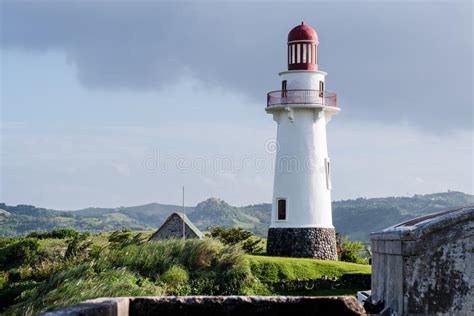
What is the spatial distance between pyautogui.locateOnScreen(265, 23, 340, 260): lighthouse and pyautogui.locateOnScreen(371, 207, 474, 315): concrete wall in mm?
22251

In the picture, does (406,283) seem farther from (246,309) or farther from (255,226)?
(255,226)

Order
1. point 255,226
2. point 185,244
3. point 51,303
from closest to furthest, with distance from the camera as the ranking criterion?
point 51,303
point 185,244
point 255,226

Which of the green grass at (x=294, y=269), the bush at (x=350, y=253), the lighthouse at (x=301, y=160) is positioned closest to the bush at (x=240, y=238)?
the lighthouse at (x=301, y=160)

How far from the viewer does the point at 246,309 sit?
8.08m

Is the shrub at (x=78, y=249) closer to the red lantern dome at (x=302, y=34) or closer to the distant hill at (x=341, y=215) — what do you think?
the red lantern dome at (x=302, y=34)

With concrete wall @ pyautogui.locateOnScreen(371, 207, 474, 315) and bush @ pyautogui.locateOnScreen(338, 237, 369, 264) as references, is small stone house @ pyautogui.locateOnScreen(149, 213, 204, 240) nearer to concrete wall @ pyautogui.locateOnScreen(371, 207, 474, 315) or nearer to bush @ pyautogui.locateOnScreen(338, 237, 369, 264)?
bush @ pyautogui.locateOnScreen(338, 237, 369, 264)

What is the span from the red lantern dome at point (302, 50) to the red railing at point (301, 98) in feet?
2.61

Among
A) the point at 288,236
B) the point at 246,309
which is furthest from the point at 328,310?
the point at 288,236

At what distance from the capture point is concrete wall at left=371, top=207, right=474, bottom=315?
30.7 feet

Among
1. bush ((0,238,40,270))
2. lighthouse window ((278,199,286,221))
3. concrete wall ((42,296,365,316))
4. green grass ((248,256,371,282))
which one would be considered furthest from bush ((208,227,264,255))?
concrete wall ((42,296,365,316))

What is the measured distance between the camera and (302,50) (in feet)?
109

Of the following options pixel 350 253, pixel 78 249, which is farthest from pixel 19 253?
pixel 350 253

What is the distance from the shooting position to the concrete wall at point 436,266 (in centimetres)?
937

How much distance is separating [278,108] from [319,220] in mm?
3746
